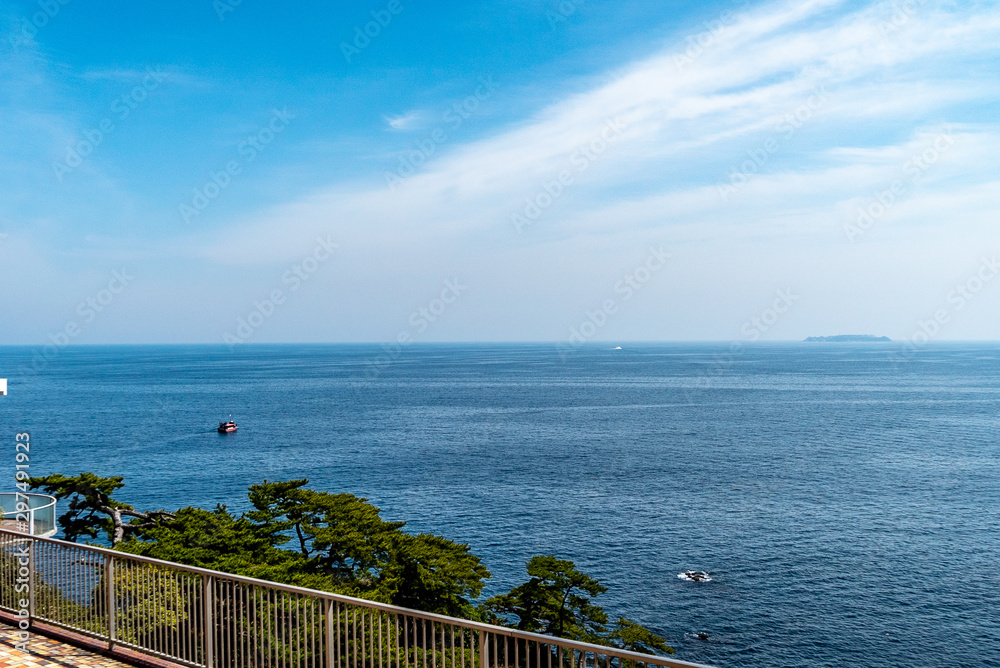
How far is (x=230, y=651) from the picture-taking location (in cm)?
723

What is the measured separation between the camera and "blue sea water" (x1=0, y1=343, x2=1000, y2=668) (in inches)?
1233

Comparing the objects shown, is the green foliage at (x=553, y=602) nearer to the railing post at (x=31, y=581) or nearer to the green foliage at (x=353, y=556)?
the green foliage at (x=353, y=556)

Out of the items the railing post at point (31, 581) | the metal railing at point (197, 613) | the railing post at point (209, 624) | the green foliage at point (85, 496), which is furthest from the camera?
the green foliage at point (85, 496)

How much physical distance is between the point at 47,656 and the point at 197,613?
1981 millimetres

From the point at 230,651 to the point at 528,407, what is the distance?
314ft

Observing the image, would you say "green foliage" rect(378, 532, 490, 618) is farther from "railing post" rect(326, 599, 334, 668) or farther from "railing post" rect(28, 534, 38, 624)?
"railing post" rect(326, 599, 334, 668)

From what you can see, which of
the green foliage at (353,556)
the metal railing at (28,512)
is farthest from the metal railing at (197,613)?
the green foliage at (353,556)

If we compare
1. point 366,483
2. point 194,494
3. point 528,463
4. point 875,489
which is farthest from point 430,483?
point 875,489

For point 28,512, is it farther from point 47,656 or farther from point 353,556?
point 353,556

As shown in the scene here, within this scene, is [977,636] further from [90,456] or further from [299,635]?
[90,456]

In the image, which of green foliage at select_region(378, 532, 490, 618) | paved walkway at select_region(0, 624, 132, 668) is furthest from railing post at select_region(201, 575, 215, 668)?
green foliage at select_region(378, 532, 490, 618)

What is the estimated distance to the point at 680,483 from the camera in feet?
178

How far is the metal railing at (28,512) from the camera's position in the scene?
15.0 m

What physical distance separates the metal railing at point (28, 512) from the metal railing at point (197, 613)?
7.42m
